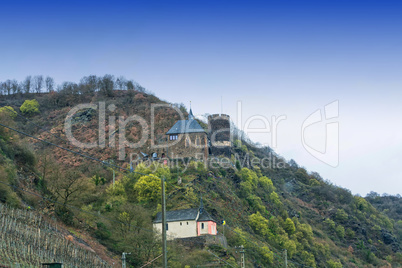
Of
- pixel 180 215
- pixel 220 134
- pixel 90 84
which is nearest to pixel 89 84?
pixel 90 84

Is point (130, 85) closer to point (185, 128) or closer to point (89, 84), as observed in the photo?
point (89, 84)

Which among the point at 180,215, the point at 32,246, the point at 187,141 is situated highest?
the point at 187,141

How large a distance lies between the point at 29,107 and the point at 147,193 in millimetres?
62048

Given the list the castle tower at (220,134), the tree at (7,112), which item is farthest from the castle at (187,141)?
the tree at (7,112)

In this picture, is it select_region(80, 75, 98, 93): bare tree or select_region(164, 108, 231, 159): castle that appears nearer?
select_region(164, 108, 231, 159): castle

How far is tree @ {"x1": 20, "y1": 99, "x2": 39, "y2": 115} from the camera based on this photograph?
114875mm

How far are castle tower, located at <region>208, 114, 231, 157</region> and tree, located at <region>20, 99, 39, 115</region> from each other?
144 ft

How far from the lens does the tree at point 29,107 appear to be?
115 meters

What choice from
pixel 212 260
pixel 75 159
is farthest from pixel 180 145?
pixel 212 260

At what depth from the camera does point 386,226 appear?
4579 inches

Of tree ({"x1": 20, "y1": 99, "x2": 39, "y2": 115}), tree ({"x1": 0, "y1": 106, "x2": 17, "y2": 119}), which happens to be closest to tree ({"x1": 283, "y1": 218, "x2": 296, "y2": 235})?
tree ({"x1": 0, "y1": 106, "x2": 17, "y2": 119})

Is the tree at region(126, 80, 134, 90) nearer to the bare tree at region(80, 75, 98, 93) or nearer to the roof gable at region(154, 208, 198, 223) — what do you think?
the bare tree at region(80, 75, 98, 93)

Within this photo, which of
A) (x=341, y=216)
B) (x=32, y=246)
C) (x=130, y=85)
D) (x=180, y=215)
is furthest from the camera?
(x=130, y=85)

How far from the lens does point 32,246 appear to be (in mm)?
32125
